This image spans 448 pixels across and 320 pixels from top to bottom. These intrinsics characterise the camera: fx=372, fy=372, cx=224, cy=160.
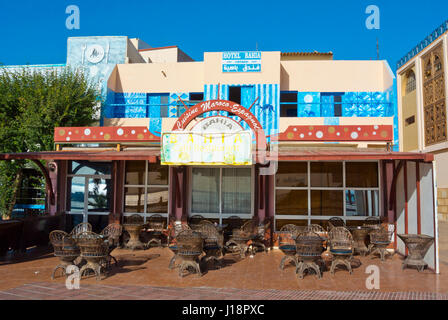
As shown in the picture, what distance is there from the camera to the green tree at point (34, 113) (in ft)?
47.2

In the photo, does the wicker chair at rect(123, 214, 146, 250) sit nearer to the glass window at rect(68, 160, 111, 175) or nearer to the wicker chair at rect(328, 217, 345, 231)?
the glass window at rect(68, 160, 111, 175)

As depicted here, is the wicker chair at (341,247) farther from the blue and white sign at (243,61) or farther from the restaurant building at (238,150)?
the blue and white sign at (243,61)

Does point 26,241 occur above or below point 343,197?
below

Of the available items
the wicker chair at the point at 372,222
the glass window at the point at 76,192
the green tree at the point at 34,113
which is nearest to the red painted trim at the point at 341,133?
the wicker chair at the point at 372,222

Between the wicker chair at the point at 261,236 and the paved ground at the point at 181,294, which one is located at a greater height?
the wicker chair at the point at 261,236

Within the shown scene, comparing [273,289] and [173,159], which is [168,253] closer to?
[173,159]

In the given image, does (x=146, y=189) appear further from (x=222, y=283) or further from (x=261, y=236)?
(x=222, y=283)

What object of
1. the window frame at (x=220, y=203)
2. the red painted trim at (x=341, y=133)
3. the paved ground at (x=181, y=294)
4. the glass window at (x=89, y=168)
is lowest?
the paved ground at (x=181, y=294)

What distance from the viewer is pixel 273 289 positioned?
6.56m

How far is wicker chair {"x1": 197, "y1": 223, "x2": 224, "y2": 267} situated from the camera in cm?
834

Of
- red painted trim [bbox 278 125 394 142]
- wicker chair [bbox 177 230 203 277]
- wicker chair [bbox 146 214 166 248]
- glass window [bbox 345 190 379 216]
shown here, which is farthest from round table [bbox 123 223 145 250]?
glass window [bbox 345 190 379 216]

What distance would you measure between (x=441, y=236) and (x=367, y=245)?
5.13m

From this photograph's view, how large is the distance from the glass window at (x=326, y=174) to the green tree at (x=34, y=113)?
9462 millimetres
